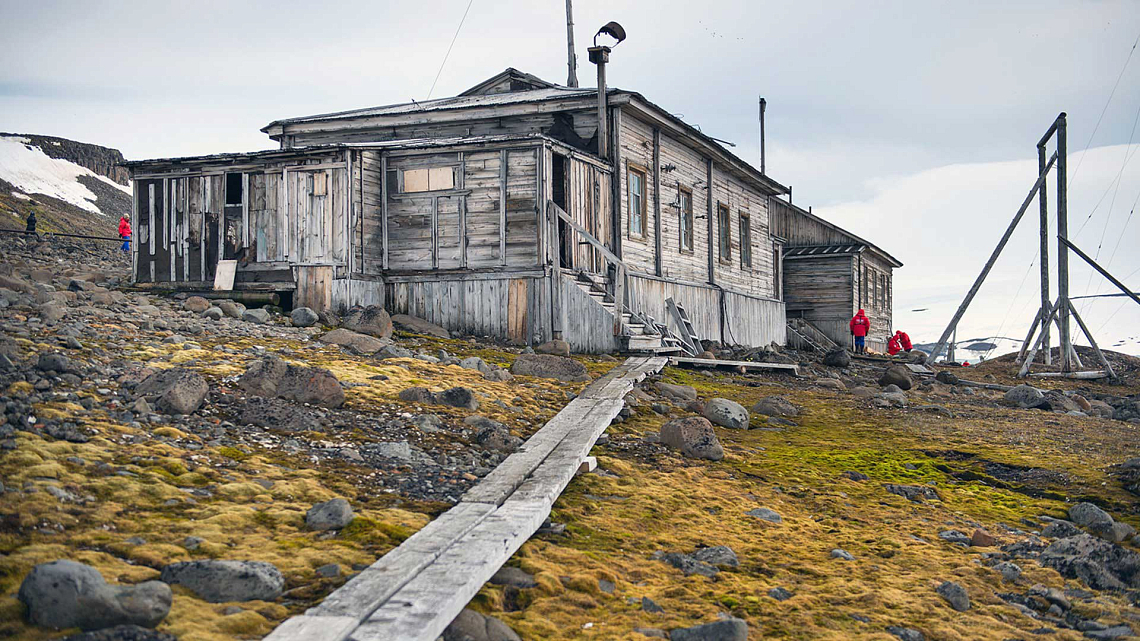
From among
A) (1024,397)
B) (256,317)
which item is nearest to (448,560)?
(256,317)

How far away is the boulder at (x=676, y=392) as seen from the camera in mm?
12773

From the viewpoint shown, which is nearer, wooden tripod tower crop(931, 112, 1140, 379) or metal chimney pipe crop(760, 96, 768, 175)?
wooden tripod tower crop(931, 112, 1140, 379)

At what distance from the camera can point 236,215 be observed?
58.9 feet

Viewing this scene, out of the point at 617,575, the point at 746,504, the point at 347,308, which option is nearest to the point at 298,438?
the point at 617,575

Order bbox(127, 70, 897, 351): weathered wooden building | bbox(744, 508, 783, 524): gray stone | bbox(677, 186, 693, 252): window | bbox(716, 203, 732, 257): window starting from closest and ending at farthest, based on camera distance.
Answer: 1. bbox(744, 508, 783, 524): gray stone
2. bbox(127, 70, 897, 351): weathered wooden building
3. bbox(677, 186, 693, 252): window
4. bbox(716, 203, 732, 257): window

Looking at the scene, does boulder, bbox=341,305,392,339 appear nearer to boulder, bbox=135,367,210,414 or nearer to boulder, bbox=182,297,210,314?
boulder, bbox=182,297,210,314

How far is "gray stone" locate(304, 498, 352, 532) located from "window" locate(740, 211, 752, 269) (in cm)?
2385

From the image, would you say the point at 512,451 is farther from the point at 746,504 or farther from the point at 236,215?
the point at 236,215

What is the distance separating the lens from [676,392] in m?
12.9

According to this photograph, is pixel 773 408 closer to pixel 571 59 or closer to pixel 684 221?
pixel 684 221

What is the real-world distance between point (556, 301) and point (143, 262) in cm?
882

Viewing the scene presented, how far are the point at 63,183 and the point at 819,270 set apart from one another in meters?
55.3

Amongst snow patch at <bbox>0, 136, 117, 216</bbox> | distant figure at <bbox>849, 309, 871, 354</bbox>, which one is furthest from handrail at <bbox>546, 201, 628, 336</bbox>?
snow patch at <bbox>0, 136, 117, 216</bbox>

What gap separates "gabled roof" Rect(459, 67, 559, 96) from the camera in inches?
938
